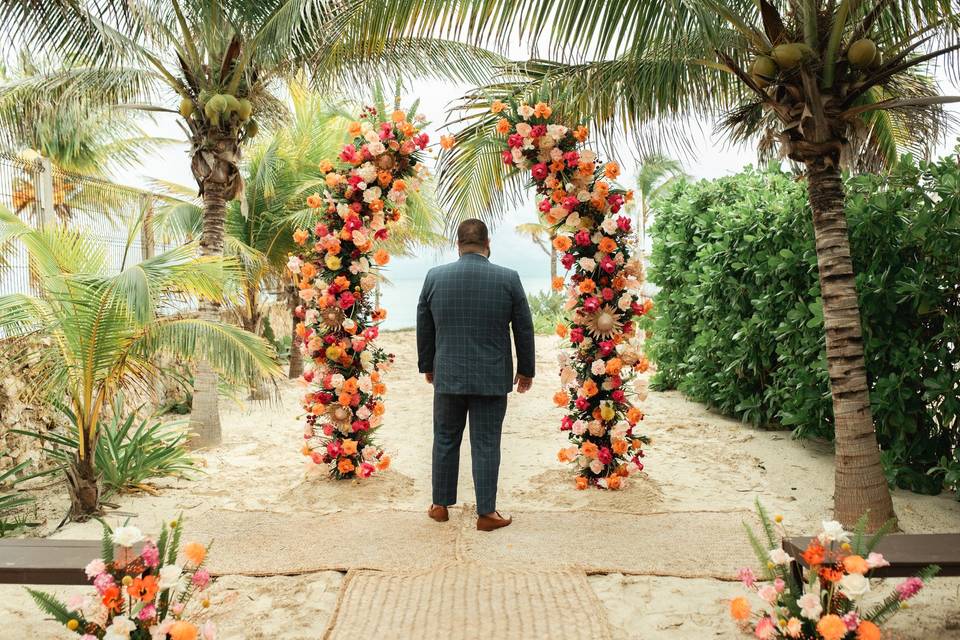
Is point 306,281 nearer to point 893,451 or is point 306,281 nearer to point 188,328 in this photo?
point 188,328

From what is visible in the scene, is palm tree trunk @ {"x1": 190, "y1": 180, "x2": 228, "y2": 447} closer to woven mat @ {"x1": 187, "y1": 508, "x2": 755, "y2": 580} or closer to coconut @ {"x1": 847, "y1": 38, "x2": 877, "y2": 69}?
woven mat @ {"x1": 187, "y1": 508, "x2": 755, "y2": 580}

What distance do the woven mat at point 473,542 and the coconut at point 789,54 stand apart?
9.79ft

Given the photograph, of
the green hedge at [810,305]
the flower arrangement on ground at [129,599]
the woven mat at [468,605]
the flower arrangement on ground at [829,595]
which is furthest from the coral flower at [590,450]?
the flower arrangement on ground at [129,599]

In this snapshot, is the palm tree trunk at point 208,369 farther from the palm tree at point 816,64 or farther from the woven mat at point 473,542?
the palm tree at point 816,64

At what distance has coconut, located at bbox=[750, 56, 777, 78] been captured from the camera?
14.0 ft

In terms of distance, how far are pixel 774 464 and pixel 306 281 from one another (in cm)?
444

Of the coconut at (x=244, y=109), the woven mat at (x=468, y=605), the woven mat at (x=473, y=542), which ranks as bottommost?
the woven mat at (x=468, y=605)

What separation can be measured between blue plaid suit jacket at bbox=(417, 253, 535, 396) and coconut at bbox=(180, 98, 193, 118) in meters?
4.44

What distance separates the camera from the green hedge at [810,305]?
171 inches

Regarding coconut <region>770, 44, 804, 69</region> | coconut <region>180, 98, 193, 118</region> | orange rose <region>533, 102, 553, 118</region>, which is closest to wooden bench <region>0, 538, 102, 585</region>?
orange rose <region>533, 102, 553, 118</region>

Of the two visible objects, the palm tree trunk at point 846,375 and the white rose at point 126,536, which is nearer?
the white rose at point 126,536

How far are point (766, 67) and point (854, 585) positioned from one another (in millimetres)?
3328

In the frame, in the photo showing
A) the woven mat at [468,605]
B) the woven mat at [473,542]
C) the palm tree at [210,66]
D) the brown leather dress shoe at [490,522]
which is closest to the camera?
the woven mat at [468,605]

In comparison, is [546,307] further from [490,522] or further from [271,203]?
[490,522]
